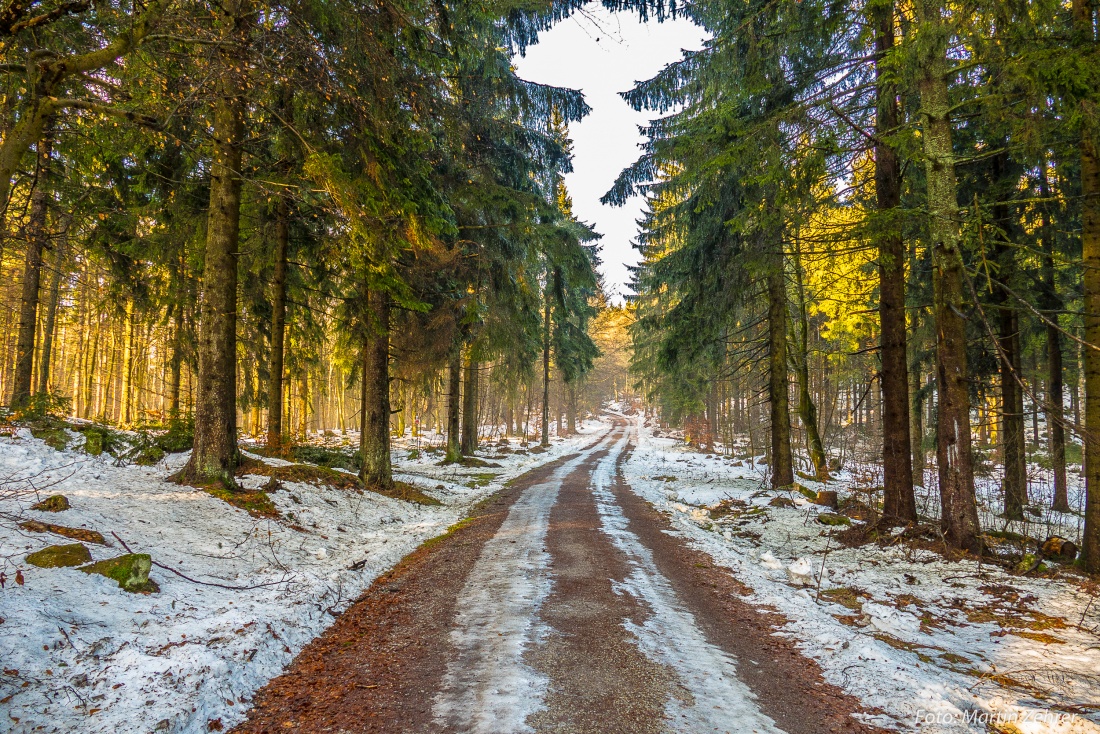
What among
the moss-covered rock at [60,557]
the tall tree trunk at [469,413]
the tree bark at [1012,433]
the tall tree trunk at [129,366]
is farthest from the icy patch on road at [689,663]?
the tall tree trunk at [469,413]

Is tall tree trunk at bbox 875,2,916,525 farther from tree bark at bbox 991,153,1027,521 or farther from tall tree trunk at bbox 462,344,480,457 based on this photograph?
tall tree trunk at bbox 462,344,480,457

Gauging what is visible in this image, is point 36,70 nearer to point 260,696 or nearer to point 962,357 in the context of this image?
point 260,696

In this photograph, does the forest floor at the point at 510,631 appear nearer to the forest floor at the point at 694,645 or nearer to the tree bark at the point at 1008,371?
the forest floor at the point at 694,645

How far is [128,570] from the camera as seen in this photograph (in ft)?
15.0

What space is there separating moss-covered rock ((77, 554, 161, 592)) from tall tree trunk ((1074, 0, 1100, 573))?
1077 cm

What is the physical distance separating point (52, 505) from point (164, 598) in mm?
2294

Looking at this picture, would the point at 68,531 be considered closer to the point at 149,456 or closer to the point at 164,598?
the point at 164,598

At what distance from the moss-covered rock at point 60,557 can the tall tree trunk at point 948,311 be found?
10514 millimetres

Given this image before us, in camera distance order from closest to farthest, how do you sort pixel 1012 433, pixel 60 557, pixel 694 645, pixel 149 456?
pixel 60 557
pixel 694 645
pixel 149 456
pixel 1012 433

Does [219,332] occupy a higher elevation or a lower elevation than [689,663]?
higher

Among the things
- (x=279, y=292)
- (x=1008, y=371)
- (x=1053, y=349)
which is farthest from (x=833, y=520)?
(x=279, y=292)

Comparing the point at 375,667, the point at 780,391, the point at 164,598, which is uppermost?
the point at 780,391

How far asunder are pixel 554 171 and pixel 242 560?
13.2 m

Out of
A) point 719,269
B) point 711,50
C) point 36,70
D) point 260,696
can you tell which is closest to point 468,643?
point 260,696
